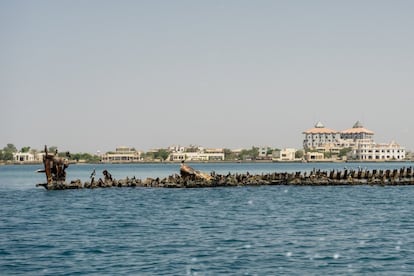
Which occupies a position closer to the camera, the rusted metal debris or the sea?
the sea

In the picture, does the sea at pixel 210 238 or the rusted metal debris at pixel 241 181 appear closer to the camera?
the sea at pixel 210 238

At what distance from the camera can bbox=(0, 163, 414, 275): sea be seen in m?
27.3

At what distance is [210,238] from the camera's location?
3488 centimetres

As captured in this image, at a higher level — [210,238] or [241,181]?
[241,181]

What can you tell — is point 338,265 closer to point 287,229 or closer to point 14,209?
point 287,229

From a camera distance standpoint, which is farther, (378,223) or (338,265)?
(378,223)

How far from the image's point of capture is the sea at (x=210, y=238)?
27.3 m

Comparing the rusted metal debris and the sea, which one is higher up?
the rusted metal debris

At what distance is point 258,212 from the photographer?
49.2 meters

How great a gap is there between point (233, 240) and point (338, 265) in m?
7.53

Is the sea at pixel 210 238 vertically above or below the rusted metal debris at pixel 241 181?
below

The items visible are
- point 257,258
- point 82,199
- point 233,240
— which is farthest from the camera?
point 82,199

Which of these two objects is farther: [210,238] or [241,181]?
[241,181]

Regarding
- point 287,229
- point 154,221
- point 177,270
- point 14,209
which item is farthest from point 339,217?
point 14,209
